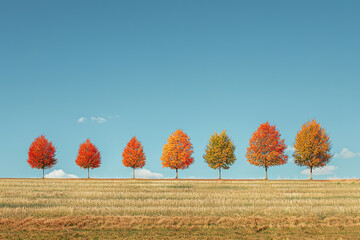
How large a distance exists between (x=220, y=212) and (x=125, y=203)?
6.40 meters

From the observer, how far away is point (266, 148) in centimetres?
6178

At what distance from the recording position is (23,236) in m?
12.6

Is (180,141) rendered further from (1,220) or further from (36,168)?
(1,220)

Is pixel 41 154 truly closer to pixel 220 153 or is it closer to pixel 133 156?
pixel 133 156

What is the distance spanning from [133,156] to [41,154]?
1826cm

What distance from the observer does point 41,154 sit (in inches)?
2692

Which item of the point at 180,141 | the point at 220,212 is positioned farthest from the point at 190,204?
the point at 180,141

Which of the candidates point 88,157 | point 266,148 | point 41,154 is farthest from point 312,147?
point 41,154

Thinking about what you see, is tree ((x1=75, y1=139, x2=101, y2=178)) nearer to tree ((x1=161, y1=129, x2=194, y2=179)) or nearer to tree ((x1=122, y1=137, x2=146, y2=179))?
tree ((x1=122, y1=137, x2=146, y2=179))

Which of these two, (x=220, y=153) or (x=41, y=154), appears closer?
(x=220, y=153)

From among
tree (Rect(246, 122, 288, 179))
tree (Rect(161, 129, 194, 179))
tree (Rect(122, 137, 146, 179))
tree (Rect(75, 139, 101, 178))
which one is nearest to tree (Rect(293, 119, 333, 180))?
tree (Rect(246, 122, 288, 179))

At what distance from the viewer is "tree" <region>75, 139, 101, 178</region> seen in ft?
226

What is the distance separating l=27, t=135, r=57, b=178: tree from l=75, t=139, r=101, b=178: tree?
543 cm

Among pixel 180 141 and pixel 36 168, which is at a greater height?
pixel 180 141
